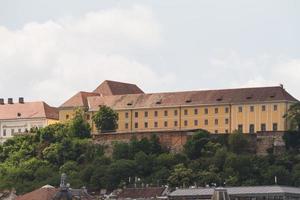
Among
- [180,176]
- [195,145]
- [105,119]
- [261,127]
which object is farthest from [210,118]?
[180,176]

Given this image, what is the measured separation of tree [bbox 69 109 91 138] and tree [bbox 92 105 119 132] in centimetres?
90

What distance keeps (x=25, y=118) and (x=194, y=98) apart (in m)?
19.2

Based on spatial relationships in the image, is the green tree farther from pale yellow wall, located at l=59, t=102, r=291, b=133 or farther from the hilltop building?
the hilltop building

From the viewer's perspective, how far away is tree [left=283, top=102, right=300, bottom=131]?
341ft

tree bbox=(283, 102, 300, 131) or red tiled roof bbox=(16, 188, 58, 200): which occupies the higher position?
tree bbox=(283, 102, 300, 131)

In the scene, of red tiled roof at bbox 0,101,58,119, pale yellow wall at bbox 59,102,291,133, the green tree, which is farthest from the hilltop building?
the green tree

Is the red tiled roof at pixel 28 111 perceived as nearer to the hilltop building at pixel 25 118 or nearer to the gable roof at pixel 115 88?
the hilltop building at pixel 25 118

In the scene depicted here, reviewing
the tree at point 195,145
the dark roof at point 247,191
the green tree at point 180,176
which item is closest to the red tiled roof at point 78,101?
the tree at point 195,145

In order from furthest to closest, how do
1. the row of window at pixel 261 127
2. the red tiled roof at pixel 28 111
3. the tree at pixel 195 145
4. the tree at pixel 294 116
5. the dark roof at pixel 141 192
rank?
1. the red tiled roof at pixel 28 111
2. the row of window at pixel 261 127
3. the tree at pixel 195 145
4. the tree at pixel 294 116
5. the dark roof at pixel 141 192

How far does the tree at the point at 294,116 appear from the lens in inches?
4097

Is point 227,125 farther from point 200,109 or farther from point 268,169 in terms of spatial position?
point 268,169

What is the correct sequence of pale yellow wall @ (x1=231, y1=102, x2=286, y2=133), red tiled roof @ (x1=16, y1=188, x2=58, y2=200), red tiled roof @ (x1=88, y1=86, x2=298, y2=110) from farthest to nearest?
red tiled roof @ (x1=88, y1=86, x2=298, y2=110)
pale yellow wall @ (x1=231, y1=102, x2=286, y2=133)
red tiled roof @ (x1=16, y1=188, x2=58, y2=200)

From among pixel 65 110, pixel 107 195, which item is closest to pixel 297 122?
pixel 107 195

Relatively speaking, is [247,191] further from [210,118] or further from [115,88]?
[115,88]
